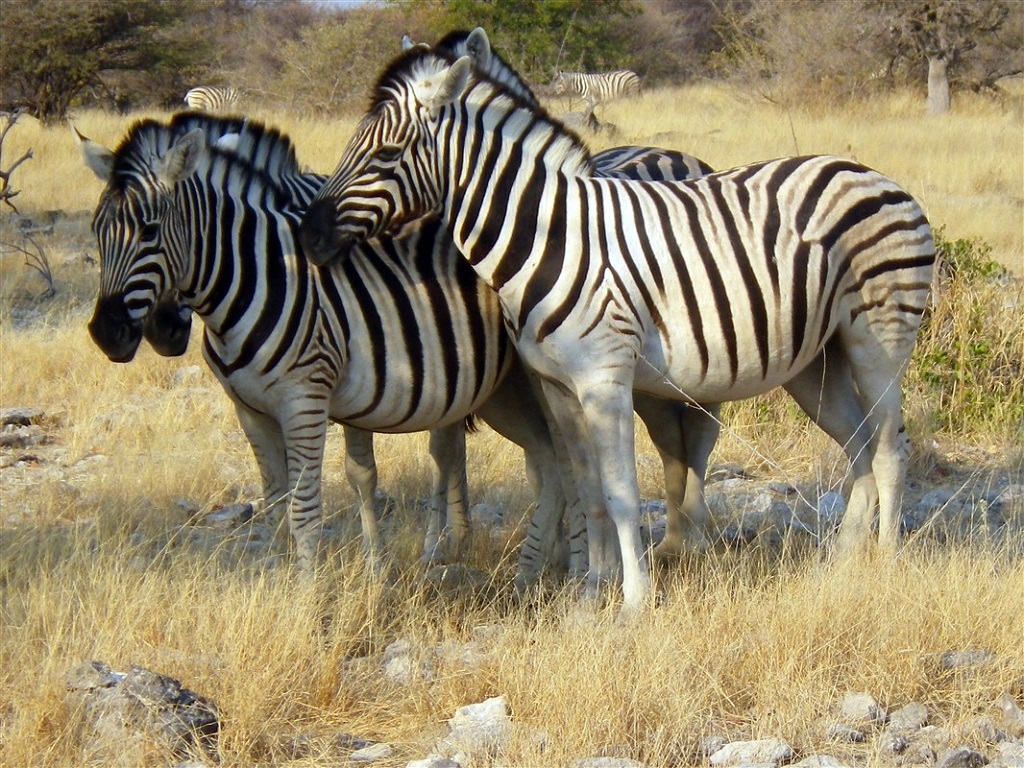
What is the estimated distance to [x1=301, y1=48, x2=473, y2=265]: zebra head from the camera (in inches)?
175

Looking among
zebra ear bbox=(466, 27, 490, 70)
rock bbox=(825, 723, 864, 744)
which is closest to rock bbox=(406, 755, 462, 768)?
rock bbox=(825, 723, 864, 744)

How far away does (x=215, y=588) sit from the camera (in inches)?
178

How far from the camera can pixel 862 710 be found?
3.87m

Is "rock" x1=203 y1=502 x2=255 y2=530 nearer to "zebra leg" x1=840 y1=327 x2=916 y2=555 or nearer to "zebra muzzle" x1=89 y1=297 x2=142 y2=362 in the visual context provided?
"zebra muzzle" x1=89 y1=297 x2=142 y2=362

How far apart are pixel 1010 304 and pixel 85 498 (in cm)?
567

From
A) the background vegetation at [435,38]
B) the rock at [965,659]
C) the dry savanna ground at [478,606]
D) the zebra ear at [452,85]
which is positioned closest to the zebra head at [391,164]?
the zebra ear at [452,85]

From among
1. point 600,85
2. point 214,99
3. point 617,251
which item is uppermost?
point 600,85

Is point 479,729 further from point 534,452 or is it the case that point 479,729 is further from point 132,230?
point 132,230

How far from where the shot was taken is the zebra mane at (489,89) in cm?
455

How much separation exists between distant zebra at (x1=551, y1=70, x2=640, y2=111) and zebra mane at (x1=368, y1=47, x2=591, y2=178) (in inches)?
650

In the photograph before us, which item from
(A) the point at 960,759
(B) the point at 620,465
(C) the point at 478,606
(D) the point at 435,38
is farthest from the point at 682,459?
(D) the point at 435,38

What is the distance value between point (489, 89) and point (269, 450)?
5.44ft

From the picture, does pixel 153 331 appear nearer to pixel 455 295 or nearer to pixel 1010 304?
pixel 455 295

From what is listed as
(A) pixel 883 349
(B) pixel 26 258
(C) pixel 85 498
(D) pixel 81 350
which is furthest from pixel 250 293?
(B) pixel 26 258
